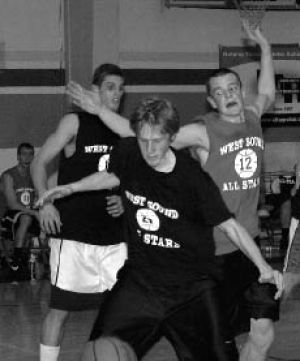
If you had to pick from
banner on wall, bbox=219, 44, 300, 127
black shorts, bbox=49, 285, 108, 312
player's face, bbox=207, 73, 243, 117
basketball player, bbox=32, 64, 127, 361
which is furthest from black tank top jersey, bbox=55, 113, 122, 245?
banner on wall, bbox=219, 44, 300, 127

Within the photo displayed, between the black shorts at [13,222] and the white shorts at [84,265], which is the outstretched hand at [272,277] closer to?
the white shorts at [84,265]

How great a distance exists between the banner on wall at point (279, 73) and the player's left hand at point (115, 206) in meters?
9.37

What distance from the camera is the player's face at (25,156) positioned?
44.6 ft

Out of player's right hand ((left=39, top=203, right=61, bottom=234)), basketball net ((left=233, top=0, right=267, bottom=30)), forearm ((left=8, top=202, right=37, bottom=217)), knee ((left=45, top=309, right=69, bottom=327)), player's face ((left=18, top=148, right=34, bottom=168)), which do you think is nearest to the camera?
player's right hand ((left=39, top=203, right=61, bottom=234))

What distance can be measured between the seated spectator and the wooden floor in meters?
0.78

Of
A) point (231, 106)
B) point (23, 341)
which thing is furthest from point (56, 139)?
point (23, 341)

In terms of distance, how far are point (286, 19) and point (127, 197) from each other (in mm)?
11538

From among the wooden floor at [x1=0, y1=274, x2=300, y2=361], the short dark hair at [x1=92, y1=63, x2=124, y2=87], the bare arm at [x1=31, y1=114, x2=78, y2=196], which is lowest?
the wooden floor at [x1=0, y1=274, x2=300, y2=361]

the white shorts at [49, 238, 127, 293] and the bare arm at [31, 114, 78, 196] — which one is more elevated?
the bare arm at [31, 114, 78, 196]

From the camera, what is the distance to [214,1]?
1599 cm

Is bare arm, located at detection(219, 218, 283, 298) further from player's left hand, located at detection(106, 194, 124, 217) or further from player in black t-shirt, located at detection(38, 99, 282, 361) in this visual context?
player's left hand, located at detection(106, 194, 124, 217)

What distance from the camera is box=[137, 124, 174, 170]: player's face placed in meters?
5.52

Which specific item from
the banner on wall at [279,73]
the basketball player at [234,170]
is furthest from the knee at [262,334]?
the banner on wall at [279,73]

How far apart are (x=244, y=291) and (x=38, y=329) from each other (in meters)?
3.45
